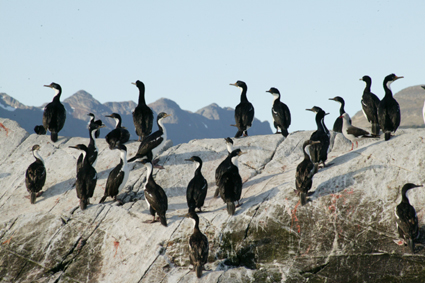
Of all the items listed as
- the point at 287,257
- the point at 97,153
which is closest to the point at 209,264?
the point at 287,257

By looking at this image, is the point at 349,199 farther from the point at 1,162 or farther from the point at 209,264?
the point at 1,162

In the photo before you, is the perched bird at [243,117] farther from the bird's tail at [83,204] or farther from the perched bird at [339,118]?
the bird's tail at [83,204]

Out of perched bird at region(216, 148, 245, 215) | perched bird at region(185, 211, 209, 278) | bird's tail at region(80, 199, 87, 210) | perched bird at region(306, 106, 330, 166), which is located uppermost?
perched bird at region(306, 106, 330, 166)

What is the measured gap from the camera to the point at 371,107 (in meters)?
14.9

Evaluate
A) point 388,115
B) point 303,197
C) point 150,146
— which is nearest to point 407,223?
point 303,197

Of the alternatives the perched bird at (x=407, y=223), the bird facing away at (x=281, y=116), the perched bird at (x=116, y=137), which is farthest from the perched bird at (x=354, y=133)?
the perched bird at (x=116, y=137)

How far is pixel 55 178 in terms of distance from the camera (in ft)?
49.5

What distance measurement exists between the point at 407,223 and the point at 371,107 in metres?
6.18

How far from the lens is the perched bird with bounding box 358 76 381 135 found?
14.7 metres

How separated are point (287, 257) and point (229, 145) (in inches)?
179

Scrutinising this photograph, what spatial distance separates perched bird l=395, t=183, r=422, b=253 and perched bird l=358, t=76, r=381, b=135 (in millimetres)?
5023

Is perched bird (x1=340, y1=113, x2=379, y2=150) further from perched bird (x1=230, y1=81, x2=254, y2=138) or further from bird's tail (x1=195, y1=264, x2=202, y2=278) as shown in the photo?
bird's tail (x1=195, y1=264, x2=202, y2=278)

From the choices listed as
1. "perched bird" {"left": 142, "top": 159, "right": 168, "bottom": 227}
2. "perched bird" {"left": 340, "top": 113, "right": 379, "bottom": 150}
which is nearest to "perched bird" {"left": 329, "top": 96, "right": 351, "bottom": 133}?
"perched bird" {"left": 340, "top": 113, "right": 379, "bottom": 150}

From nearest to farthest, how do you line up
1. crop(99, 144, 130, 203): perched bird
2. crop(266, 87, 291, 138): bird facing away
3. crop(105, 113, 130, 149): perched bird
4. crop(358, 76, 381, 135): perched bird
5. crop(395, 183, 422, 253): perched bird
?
crop(395, 183, 422, 253): perched bird, crop(99, 144, 130, 203): perched bird, crop(358, 76, 381, 135): perched bird, crop(105, 113, 130, 149): perched bird, crop(266, 87, 291, 138): bird facing away
